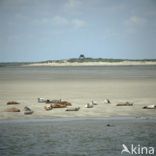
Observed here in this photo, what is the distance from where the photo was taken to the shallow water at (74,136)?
9.83 m

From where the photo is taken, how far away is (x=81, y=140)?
10.9m

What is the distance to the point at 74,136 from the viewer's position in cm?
1145

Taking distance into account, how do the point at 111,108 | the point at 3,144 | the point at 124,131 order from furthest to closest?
the point at 111,108, the point at 124,131, the point at 3,144

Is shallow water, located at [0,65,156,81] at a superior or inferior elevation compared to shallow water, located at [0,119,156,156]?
superior

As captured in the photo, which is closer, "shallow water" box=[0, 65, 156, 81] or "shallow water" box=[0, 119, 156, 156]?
"shallow water" box=[0, 119, 156, 156]

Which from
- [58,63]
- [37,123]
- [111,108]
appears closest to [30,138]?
[37,123]

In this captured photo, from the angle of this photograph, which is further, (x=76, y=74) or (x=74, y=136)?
(x=76, y=74)

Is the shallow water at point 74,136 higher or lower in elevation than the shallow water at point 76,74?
lower

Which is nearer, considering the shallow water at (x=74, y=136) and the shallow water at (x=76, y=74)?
the shallow water at (x=74, y=136)

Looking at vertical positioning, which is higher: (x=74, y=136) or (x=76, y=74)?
(x=76, y=74)

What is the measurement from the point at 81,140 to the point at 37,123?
3283 mm

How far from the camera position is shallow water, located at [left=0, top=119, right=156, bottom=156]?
32.3 ft

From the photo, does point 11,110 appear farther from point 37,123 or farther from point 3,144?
point 3,144

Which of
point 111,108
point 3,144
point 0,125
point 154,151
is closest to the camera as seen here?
point 154,151
